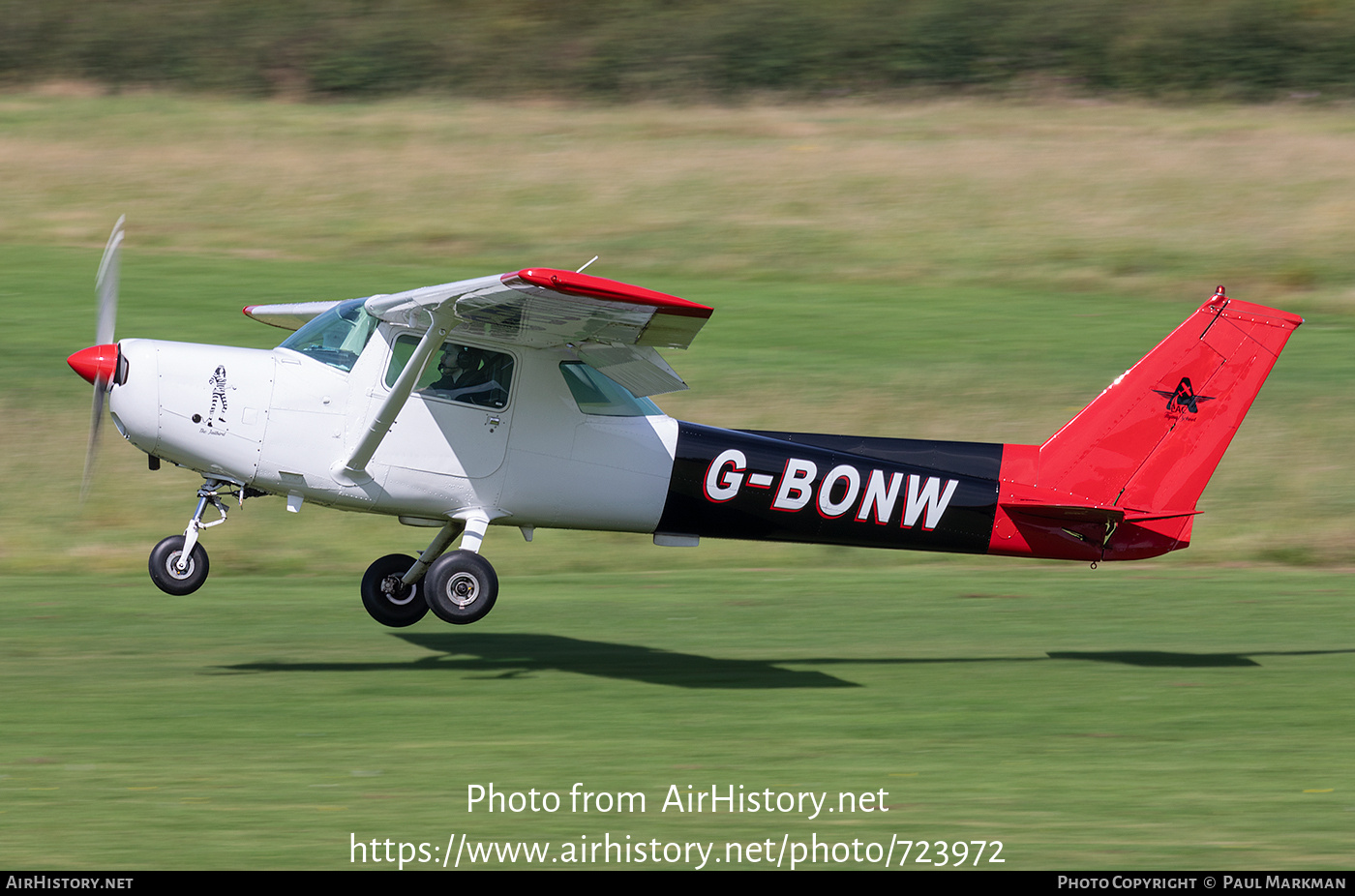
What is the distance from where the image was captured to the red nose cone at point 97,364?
9648 mm

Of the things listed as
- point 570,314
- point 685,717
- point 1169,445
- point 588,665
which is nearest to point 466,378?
point 570,314

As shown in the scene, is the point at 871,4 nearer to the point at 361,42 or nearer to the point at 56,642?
the point at 361,42

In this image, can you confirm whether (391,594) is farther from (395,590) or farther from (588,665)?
(588,665)

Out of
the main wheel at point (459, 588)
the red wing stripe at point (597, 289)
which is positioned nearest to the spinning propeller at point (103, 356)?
the main wheel at point (459, 588)

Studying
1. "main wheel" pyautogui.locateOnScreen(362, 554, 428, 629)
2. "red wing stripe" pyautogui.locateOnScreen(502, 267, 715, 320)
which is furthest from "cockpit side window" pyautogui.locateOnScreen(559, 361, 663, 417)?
"main wheel" pyautogui.locateOnScreen(362, 554, 428, 629)

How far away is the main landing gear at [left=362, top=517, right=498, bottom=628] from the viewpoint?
988cm

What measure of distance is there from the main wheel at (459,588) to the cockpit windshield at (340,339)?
153cm

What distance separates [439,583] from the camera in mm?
9859

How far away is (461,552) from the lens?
1000cm

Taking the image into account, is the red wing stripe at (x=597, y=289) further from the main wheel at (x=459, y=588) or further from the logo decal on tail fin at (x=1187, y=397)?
the logo decal on tail fin at (x=1187, y=397)

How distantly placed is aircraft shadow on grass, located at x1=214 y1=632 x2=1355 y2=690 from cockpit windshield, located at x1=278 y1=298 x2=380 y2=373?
2.19m

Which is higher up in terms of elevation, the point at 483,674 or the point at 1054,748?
the point at 1054,748

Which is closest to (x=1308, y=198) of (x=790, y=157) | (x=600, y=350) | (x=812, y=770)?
(x=790, y=157)
